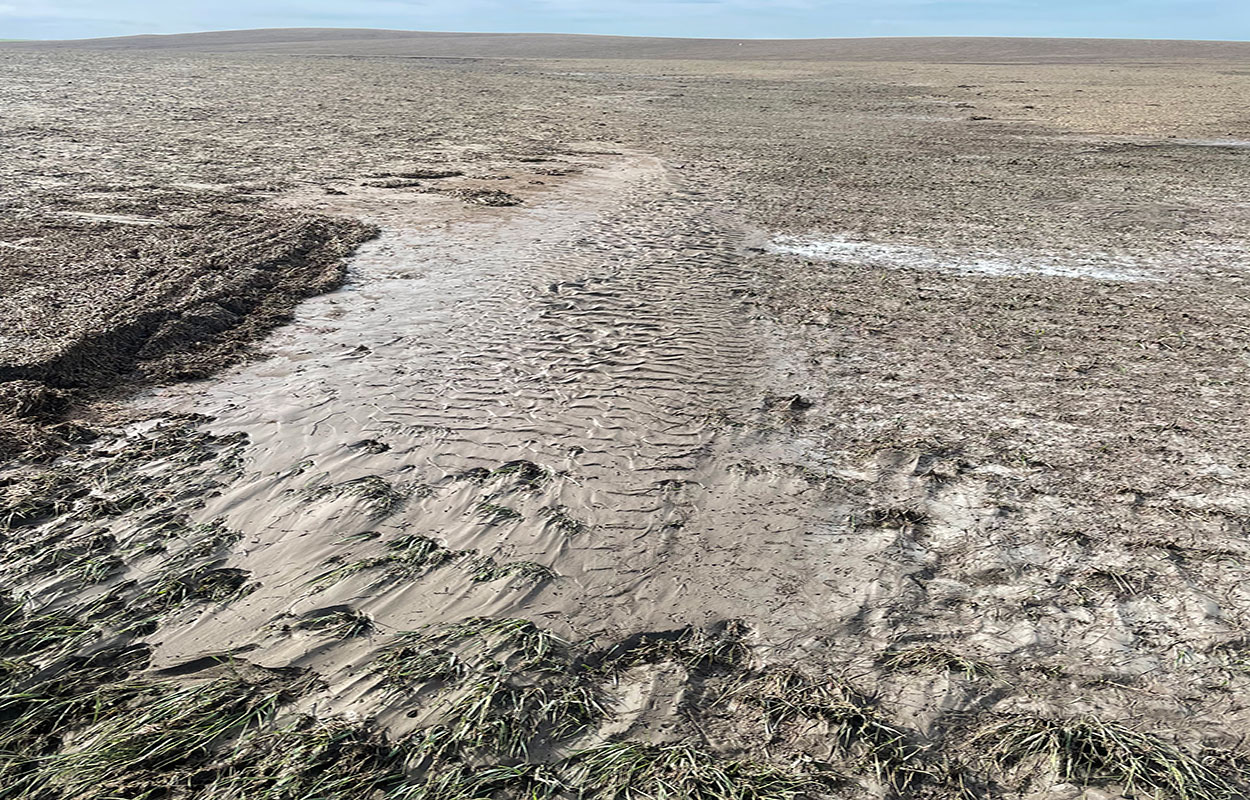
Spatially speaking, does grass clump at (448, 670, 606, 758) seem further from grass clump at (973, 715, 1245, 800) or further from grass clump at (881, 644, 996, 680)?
grass clump at (973, 715, 1245, 800)

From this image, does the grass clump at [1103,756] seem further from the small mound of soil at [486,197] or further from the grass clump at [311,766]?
the small mound of soil at [486,197]

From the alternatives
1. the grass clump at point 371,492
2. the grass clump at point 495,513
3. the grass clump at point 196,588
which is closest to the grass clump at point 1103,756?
the grass clump at point 495,513

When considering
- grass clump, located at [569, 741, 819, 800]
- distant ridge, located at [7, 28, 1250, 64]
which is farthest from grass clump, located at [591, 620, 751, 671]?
distant ridge, located at [7, 28, 1250, 64]

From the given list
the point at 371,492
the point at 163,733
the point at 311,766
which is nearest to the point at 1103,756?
the point at 311,766

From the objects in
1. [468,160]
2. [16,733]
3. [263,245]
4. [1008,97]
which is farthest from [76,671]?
[1008,97]

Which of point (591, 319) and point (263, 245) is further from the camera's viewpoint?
point (263, 245)

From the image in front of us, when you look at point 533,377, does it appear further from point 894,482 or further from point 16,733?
point 16,733

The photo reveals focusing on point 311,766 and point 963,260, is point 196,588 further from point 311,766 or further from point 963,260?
point 963,260
